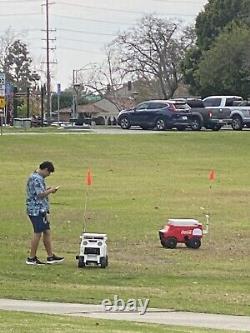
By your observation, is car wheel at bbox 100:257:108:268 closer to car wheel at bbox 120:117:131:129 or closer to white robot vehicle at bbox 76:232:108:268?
white robot vehicle at bbox 76:232:108:268

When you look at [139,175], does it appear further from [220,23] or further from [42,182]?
[220,23]

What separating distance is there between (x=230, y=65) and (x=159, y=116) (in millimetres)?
21437

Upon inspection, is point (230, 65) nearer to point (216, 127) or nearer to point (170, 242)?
point (216, 127)

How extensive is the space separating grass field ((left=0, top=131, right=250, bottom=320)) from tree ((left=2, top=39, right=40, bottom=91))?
8038 cm

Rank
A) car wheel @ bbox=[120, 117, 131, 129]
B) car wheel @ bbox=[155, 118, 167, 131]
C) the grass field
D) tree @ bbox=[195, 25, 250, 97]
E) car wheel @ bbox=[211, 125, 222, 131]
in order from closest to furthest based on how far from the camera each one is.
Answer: the grass field
car wheel @ bbox=[155, 118, 167, 131]
car wheel @ bbox=[211, 125, 222, 131]
car wheel @ bbox=[120, 117, 131, 129]
tree @ bbox=[195, 25, 250, 97]

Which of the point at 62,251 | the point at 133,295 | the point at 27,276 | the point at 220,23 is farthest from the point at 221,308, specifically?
the point at 220,23

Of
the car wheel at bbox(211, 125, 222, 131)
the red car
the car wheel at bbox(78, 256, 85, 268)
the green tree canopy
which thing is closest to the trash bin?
the car wheel at bbox(211, 125, 222, 131)

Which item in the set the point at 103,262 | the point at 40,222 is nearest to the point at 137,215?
the point at 103,262

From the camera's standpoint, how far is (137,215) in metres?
23.5

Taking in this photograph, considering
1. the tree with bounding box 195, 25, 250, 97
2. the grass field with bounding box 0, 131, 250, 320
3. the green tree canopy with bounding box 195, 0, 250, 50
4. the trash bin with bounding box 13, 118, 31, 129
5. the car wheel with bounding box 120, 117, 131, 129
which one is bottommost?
the grass field with bounding box 0, 131, 250, 320

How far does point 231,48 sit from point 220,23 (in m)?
11.2

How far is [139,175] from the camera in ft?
109

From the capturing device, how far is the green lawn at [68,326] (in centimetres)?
1034

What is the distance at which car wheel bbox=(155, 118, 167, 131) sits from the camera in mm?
50781
